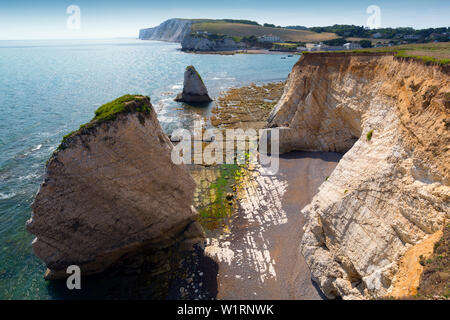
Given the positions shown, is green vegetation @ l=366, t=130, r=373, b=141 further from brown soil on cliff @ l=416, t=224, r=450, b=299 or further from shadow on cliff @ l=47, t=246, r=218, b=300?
shadow on cliff @ l=47, t=246, r=218, b=300

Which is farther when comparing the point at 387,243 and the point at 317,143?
the point at 317,143

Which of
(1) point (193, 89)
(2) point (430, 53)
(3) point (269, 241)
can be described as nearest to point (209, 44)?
(1) point (193, 89)

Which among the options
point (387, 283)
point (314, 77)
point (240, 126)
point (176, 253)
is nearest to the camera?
point (387, 283)

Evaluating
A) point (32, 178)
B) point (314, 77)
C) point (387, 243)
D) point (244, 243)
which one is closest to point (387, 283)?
point (387, 243)

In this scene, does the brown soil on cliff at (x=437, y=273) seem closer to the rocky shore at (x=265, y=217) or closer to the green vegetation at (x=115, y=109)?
the rocky shore at (x=265, y=217)

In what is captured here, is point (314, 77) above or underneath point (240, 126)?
above

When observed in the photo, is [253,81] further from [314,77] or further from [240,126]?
[314,77]
